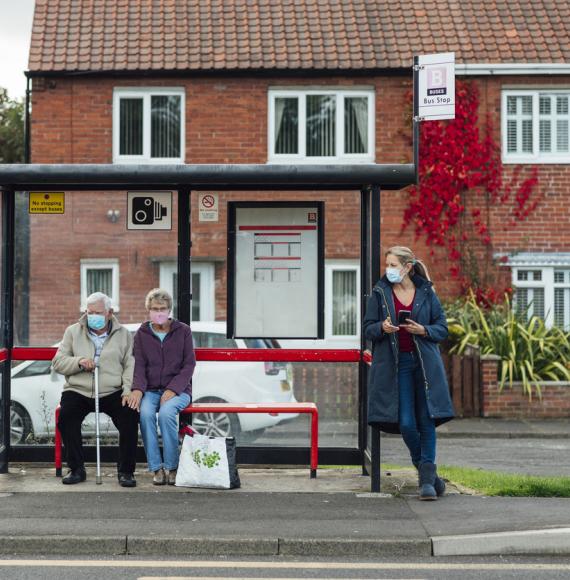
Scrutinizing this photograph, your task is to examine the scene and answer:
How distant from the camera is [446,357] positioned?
57.9 ft

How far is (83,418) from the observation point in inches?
361

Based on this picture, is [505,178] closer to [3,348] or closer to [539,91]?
[539,91]

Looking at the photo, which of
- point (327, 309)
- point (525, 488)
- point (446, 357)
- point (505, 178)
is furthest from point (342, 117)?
point (525, 488)

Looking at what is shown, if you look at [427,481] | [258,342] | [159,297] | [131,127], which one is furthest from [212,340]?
[131,127]

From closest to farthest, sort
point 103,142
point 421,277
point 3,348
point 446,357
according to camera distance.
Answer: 1. point 421,277
2. point 3,348
3. point 446,357
4. point 103,142

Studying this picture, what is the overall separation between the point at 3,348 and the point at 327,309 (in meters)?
2.73

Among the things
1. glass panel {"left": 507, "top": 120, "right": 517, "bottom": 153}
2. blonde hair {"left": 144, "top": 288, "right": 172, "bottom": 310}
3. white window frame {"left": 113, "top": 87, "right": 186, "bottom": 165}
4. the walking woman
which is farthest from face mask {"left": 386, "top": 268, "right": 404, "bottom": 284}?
glass panel {"left": 507, "top": 120, "right": 517, "bottom": 153}

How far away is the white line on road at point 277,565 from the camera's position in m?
6.69

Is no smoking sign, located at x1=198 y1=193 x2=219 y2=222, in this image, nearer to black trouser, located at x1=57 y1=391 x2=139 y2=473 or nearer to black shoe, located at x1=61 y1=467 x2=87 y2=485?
black trouser, located at x1=57 y1=391 x2=139 y2=473

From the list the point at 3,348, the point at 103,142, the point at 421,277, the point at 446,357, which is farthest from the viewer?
the point at 103,142

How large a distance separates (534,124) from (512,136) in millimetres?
435

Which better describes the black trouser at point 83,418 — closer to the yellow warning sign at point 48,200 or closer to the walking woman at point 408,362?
the yellow warning sign at point 48,200

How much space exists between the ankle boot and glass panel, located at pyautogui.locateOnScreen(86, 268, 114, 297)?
10.4 ft

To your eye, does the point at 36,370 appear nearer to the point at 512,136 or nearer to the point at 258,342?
the point at 258,342
